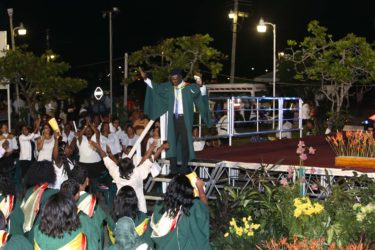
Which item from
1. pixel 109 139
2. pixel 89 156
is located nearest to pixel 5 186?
pixel 89 156

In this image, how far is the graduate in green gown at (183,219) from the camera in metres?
6.77

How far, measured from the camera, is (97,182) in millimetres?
13367

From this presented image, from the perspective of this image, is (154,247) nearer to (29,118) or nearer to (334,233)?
(334,233)

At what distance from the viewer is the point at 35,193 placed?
7434mm

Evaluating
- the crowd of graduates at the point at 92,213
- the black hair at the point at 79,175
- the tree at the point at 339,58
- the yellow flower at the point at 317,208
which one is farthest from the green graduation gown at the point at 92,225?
the tree at the point at 339,58

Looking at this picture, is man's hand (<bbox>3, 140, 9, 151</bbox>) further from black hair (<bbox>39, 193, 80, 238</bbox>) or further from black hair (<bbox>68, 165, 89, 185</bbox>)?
black hair (<bbox>39, 193, 80, 238</bbox>)

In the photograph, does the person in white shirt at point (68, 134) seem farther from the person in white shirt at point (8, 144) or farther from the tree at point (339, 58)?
the tree at point (339, 58)

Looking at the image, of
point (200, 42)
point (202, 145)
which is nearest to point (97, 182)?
point (202, 145)

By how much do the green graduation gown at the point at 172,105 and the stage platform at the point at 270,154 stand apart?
744 millimetres

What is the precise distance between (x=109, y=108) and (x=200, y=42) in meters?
4.38

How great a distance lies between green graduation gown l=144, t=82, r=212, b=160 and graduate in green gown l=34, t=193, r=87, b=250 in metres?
5.05

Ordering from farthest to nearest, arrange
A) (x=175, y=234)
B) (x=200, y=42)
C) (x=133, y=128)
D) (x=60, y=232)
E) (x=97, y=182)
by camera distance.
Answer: (x=200, y=42)
(x=133, y=128)
(x=97, y=182)
(x=175, y=234)
(x=60, y=232)

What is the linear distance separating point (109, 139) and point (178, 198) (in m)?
7.44

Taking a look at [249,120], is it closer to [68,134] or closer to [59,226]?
[68,134]
